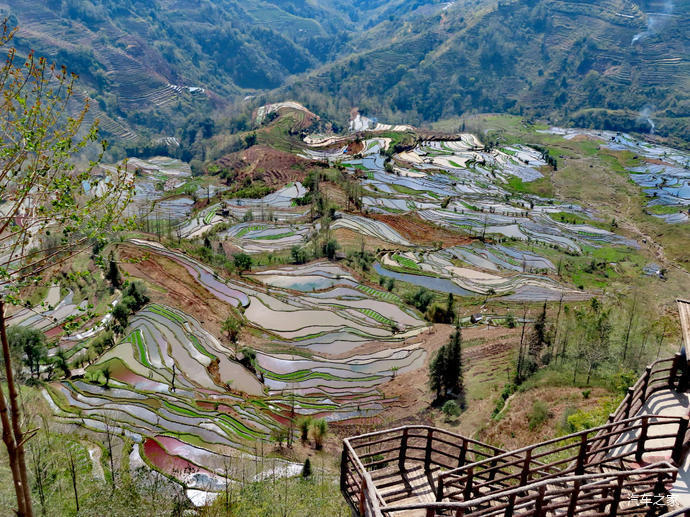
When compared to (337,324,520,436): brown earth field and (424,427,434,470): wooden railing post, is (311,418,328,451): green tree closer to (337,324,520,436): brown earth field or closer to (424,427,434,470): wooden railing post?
(337,324,520,436): brown earth field

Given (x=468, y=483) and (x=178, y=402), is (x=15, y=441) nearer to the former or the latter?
(x=468, y=483)

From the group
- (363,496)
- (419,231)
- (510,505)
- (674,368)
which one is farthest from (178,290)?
(419,231)

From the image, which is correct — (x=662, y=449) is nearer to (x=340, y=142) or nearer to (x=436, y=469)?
(x=436, y=469)

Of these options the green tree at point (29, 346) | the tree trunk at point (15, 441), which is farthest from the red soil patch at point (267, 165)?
the tree trunk at point (15, 441)

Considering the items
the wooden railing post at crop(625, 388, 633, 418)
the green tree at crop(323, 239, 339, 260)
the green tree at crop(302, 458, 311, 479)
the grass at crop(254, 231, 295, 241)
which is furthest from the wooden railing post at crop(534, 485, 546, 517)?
the grass at crop(254, 231, 295, 241)

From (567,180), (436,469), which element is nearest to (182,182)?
(567,180)

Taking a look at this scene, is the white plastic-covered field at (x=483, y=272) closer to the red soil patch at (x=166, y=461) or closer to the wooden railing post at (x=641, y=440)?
the red soil patch at (x=166, y=461)
